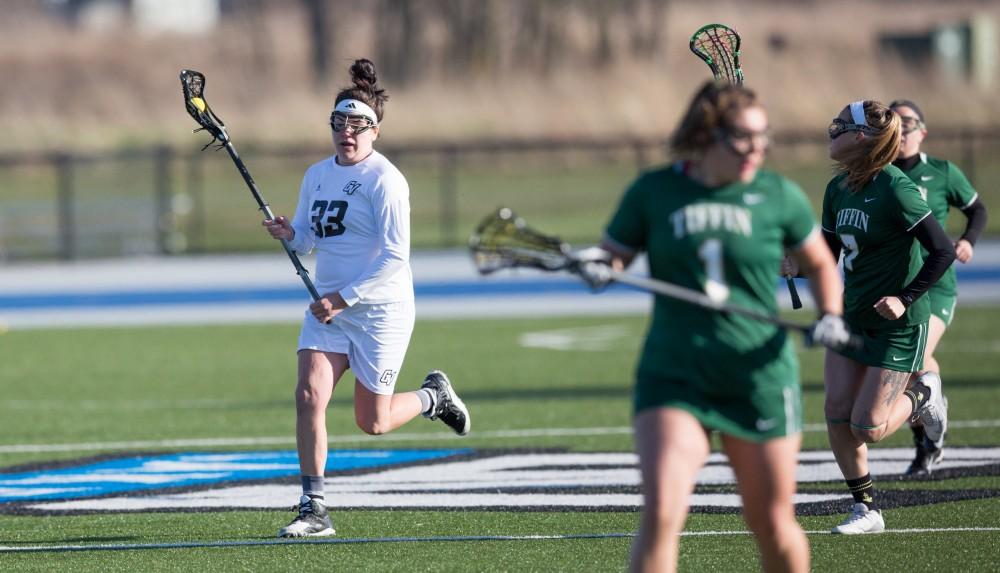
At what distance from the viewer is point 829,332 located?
5754 mm

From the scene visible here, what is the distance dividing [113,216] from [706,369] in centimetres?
2730

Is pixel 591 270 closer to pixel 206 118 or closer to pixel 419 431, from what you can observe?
pixel 206 118

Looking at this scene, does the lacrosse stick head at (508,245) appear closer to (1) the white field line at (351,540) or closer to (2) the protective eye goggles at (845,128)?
(1) the white field line at (351,540)

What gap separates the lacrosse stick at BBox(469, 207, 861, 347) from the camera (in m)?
5.66

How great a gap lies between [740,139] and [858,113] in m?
2.40

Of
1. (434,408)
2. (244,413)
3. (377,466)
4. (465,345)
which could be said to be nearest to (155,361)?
(465,345)

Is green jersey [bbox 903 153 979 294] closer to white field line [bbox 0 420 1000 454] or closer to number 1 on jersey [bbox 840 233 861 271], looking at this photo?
number 1 on jersey [bbox 840 233 861 271]

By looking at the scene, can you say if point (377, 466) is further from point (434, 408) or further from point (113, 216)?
point (113, 216)

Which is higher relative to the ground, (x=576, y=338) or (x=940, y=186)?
(x=940, y=186)

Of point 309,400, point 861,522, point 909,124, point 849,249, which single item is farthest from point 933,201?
point 309,400

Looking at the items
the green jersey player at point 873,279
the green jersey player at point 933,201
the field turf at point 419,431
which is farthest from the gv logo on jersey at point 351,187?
Result: the green jersey player at point 933,201

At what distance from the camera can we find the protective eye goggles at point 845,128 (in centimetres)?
792

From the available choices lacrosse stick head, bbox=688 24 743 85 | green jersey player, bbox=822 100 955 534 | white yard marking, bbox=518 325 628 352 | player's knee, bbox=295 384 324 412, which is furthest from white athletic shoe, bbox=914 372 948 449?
white yard marking, bbox=518 325 628 352

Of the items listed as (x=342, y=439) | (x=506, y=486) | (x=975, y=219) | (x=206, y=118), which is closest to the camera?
(x=206, y=118)
